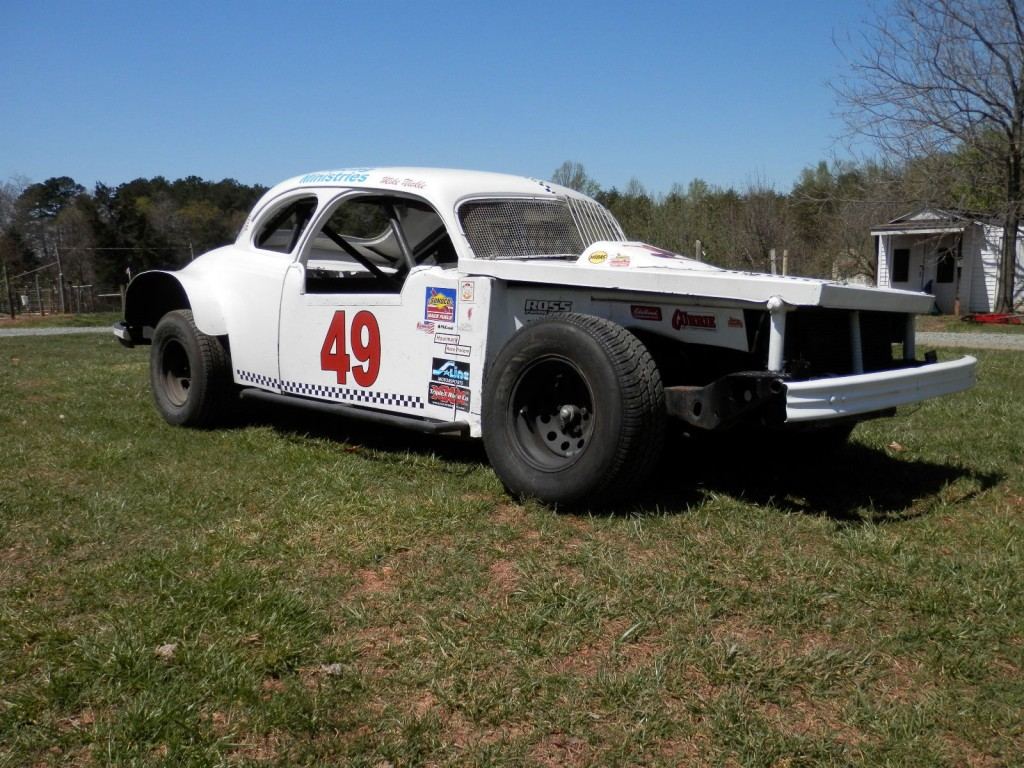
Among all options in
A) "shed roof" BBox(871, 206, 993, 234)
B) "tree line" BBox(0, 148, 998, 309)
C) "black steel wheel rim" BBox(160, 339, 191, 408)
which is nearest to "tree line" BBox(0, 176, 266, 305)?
"tree line" BBox(0, 148, 998, 309)

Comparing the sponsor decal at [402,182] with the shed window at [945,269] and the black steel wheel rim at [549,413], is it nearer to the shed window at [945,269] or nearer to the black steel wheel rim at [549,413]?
the black steel wheel rim at [549,413]

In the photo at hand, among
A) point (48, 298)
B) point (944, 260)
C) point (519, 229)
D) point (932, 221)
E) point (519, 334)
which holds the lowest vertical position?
point (48, 298)

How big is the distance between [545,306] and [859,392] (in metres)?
1.60

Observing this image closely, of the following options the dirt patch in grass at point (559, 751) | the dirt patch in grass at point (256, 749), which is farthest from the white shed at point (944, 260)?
the dirt patch in grass at point (256, 749)

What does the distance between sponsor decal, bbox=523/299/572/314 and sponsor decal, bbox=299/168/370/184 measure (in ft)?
5.63

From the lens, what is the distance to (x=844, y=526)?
4.44 meters

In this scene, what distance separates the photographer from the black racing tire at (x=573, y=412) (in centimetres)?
430

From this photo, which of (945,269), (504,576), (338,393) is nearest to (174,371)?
(338,393)

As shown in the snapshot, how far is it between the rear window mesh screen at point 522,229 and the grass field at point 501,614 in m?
1.30

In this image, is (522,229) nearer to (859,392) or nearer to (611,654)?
(859,392)

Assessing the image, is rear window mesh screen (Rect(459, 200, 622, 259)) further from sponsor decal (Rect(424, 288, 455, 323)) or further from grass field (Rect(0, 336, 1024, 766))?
grass field (Rect(0, 336, 1024, 766))

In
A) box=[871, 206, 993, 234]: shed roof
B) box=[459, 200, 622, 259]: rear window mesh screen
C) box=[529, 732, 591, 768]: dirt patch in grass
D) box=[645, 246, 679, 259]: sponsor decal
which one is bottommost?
box=[529, 732, 591, 768]: dirt patch in grass

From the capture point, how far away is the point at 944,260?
29.5m

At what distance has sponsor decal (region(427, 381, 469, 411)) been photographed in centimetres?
514
